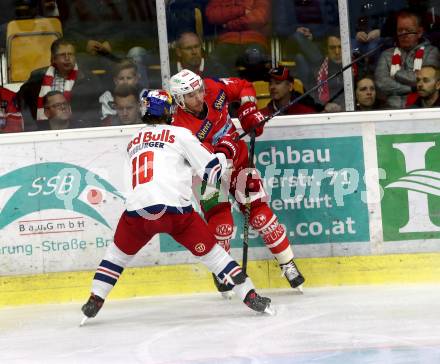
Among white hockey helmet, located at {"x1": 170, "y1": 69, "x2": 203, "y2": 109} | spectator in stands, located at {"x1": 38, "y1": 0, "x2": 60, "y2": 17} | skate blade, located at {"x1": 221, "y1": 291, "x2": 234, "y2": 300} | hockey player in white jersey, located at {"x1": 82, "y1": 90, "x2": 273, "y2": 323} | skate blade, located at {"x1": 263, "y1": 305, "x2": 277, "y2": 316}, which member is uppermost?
spectator in stands, located at {"x1": 38, "y1": 0, "x2": 60, "y2": 17}

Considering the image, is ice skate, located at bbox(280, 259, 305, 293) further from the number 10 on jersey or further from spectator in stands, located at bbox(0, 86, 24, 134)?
spectator in stands, located at bbox(0, 86, 24, 134)

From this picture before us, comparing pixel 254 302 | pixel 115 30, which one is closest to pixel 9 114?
A: pixel 115 30

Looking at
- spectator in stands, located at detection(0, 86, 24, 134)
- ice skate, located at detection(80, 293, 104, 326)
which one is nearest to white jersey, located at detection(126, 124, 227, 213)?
ice skate, located at detection(80, 293, 104, 326)

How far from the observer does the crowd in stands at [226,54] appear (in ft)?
19.6

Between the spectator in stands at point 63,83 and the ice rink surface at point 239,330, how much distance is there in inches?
44.4

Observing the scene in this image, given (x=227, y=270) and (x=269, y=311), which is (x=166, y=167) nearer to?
(x=227, y=270)

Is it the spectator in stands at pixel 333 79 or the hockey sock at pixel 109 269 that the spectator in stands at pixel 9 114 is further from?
the spectator in stands at pixel 333 79

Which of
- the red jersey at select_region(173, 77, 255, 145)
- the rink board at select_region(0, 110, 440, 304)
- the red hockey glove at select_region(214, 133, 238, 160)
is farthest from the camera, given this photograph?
the rink board at select_region(0, 110, 440, 304)

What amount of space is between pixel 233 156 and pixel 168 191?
70 centimetres

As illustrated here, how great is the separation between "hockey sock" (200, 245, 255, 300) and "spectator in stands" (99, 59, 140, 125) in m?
1.34

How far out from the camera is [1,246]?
6.00 meters

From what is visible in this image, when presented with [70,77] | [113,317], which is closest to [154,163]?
[113,317]

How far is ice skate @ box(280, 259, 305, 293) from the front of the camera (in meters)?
5.73

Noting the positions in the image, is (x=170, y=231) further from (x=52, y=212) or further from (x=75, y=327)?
(x=52, y=212)
